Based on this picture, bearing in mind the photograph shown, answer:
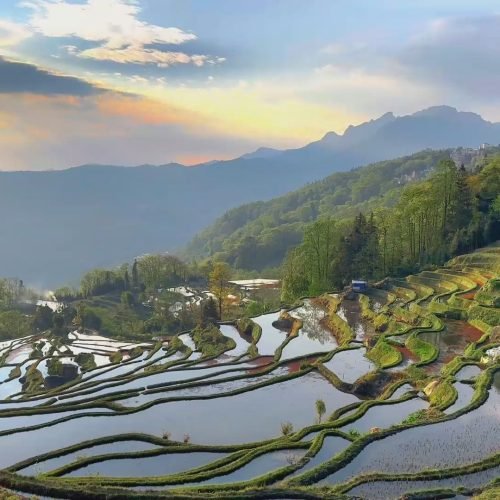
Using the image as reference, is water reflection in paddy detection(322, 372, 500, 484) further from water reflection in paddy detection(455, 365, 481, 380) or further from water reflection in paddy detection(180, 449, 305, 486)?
water reflection in paddy detection(455, 365, 481, 380)

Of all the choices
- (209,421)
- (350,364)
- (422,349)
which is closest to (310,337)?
(350,364)

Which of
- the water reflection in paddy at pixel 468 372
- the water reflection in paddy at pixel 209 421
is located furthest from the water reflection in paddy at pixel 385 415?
the water reflection in paddy at pixel 468 372

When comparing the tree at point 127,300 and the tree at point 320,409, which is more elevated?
the tree at point 320,409

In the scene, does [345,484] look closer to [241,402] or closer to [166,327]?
[241,402]

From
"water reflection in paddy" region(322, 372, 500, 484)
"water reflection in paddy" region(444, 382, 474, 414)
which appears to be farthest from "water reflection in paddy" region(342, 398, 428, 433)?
"water reflection in paddy" region(322, 372, 500, 484)

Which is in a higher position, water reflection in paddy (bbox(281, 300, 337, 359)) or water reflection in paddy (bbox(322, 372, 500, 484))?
water reflection in paddy (bbox(322, 372, 500, 484))

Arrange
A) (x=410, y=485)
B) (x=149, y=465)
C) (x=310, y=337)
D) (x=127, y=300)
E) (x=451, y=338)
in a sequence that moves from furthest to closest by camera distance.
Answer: (x=127, y=300)
(x=310, y=337)
(x=451, y=338)
(x=149, y=465)
(x=410, y=485)

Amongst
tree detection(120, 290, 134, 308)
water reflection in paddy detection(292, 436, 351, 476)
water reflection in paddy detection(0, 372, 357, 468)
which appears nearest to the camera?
water reflection in paddy detection(292, 436, 351, 476)

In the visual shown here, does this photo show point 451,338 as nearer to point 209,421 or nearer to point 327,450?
point 209,421

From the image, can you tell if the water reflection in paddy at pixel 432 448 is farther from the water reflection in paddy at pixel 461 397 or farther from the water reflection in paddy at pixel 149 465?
the water reflection in paddy at pixel 149 465
